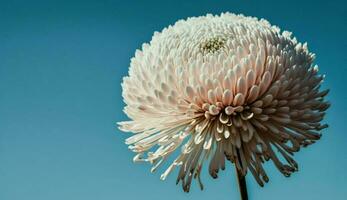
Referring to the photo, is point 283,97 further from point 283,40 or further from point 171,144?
point 171,144

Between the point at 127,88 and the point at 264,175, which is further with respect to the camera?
the point at 127,88

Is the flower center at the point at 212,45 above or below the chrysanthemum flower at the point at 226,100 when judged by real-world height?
above

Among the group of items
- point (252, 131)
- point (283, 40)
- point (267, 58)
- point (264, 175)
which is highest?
point (283, 40)

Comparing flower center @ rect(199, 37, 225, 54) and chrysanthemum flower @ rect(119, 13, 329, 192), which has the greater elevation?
flower center @ rect(199, 37, 225, 54)

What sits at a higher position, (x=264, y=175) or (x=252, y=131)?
(x=252, y=131)

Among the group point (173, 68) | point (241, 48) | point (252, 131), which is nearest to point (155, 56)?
point (173, 68)
